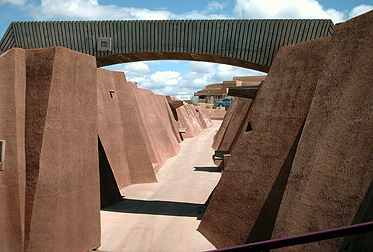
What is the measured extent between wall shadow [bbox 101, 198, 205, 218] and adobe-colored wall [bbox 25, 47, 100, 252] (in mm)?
2737

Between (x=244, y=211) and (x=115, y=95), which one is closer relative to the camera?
(x=244, y=211)

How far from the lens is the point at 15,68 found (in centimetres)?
701

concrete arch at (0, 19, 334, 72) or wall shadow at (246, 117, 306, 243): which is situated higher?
concrete arch at (0, 19, 334, 72)

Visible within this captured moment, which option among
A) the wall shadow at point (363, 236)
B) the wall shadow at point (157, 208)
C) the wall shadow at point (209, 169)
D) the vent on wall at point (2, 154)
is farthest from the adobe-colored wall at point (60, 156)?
the wall shadow at point (209, 169)

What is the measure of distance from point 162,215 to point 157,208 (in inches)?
31.7

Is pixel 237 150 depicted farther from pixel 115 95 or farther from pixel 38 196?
pixel 115 95

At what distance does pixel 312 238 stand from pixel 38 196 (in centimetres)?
586

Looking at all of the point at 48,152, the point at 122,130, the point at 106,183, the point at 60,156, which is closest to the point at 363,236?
the point at 60,156

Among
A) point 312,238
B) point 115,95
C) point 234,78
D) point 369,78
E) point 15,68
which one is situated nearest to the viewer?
point 312,238

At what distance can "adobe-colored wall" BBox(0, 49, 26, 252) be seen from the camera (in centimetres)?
659

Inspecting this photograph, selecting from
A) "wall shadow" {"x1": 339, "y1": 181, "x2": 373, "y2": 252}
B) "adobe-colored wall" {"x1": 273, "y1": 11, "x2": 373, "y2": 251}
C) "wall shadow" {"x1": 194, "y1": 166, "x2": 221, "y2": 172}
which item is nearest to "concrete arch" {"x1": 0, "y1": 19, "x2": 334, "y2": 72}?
"adobe-colored wall" {"x1": 273, "y1": 11, "x2": 373, "y2": 251}

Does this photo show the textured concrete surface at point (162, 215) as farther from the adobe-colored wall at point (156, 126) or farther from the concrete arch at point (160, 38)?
the concrete arch at point (160, 38)

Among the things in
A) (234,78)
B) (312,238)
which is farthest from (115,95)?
(234,78)

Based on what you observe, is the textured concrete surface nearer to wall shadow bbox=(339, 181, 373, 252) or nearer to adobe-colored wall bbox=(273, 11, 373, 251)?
adobe-colored wall bbox=(273, 11, 373, 251)
